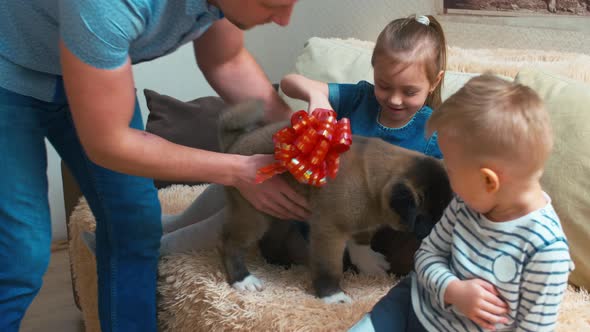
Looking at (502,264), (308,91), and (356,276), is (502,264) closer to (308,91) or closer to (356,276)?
(356,276)

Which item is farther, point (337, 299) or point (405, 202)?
point (337, 299)

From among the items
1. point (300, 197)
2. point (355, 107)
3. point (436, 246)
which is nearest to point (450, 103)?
point (436, 246)

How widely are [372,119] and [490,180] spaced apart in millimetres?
791

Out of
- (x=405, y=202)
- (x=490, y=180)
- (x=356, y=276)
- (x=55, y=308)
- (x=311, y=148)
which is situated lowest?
(x=55, y=308)

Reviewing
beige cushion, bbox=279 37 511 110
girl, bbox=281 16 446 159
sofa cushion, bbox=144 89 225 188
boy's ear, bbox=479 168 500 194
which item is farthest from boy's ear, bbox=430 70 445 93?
sofa cushion, bbox=144 89 225 188

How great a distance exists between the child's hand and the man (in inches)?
20.9

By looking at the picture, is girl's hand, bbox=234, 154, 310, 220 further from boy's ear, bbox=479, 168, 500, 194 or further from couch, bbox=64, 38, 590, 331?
boy's ear, bbox=479, 168, 500, 194

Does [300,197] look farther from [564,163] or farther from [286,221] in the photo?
[564,163]

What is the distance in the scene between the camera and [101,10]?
1001 mm

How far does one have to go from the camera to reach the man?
105cm

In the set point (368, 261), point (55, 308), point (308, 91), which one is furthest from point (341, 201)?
point (55, 308)

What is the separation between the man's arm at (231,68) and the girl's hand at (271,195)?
0.34 m

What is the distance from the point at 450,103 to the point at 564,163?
2.22ft

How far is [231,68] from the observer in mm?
1615
